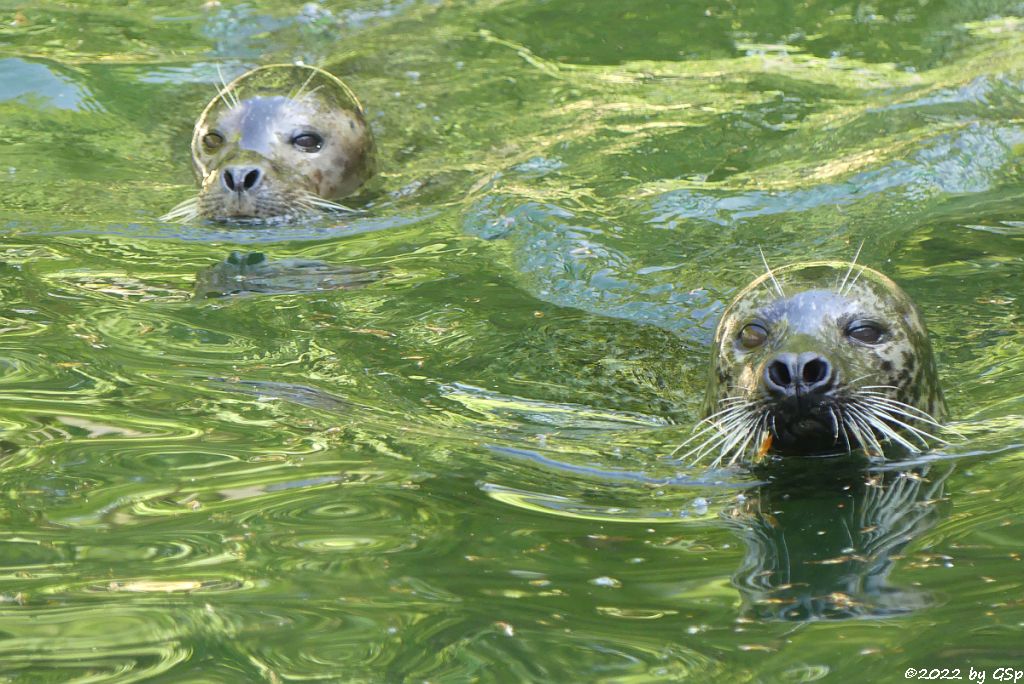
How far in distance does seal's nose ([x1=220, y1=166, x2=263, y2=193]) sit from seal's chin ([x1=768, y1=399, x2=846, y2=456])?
416cm

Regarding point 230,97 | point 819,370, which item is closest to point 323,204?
point 230,97

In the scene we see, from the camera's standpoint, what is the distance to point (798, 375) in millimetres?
4477

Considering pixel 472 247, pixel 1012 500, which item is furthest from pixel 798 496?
pixel 472 247

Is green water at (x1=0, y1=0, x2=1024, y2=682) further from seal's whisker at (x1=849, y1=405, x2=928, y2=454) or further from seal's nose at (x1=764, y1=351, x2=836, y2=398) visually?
seal's nose at (x1=764, y1=351, x2=836, y2=398)

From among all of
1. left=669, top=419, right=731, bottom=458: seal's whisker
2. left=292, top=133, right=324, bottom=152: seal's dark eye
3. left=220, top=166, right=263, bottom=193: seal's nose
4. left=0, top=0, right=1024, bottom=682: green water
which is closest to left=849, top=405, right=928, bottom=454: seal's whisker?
left=0, top=0, right=1024, bottom=682: green water

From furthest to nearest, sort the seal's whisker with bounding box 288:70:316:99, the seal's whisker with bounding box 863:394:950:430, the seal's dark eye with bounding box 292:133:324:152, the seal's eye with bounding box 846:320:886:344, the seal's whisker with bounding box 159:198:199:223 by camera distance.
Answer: the seal's whisker with bounding box 288:70:316:99 → the seal's dark eye with bounding box 292:133:324:152 → the seal's whisker with bounding box 159:198:199:223 → the seal's eye with bounding box 846:320:886:344 → the seal's whisker with bounding box 863:394:950:430

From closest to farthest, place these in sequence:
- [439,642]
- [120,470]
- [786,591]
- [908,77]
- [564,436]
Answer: [439,642]
[786,591]
[120,470]
[564,436]
[908,77]

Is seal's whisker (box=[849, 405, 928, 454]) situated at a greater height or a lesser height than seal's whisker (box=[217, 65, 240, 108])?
lesser

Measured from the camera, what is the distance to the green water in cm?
335

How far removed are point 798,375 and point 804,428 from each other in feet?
0.65

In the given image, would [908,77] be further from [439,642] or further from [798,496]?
[439,642]

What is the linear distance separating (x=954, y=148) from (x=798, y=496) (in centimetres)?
435

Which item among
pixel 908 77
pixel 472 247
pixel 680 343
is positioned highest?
pixel 908 77

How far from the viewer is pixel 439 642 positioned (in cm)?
325
